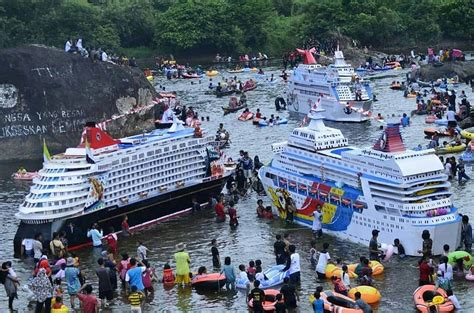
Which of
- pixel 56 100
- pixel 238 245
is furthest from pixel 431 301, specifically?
pixel 56 100

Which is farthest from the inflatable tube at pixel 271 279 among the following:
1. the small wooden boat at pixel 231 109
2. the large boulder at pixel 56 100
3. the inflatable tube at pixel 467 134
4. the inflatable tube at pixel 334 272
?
the small wooden boat at pixel 231 109

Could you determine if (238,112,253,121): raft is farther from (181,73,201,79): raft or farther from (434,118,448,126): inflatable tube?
(181,73,201,79): raft

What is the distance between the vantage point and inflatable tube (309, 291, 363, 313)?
3075 centimetres

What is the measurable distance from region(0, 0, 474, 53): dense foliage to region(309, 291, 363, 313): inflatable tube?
74.2 meters

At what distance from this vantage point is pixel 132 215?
4334cm

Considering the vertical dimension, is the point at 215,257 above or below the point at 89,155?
below

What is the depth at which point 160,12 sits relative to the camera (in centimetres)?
11969

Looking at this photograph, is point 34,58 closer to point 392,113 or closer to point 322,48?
point 392,113

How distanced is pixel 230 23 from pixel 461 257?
7911 cm

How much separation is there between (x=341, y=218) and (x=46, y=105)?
26344 millimetres

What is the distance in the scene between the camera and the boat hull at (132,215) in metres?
40.2

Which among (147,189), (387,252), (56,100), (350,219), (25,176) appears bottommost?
(387,252)

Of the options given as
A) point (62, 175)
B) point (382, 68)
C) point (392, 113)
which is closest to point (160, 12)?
point (382, 68)

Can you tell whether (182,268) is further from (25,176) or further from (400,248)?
(25,176)
